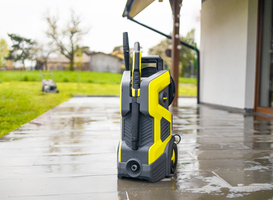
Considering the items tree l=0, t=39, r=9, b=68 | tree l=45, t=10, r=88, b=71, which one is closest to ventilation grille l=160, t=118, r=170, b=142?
tree l=0, t=39, r=9, b=68

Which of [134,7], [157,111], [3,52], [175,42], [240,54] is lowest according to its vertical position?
[157,111]

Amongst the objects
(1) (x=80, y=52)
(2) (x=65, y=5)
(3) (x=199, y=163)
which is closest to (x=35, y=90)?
(1) (x=80, y=52)

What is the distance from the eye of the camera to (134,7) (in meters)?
8.90

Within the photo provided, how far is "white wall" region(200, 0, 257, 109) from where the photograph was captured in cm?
779

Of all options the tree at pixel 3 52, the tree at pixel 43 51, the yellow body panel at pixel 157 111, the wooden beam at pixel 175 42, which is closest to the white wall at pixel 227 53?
the wooden beam at pixel 175 42

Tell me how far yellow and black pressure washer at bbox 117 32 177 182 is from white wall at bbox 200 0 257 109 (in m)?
6.03

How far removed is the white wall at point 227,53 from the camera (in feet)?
25.5

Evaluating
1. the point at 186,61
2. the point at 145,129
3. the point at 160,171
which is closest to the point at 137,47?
the point at 145,129

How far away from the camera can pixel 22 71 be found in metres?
14.2

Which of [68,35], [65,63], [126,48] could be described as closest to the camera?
[126,48]

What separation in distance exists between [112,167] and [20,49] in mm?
12430

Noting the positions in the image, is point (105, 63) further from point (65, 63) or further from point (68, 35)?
point (68, 35)

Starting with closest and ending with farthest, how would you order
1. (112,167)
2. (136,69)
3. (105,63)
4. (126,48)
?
(136,69) < (126,48) < (112,167) < (105,63)

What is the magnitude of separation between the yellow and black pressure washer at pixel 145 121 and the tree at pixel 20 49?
11.6 m
